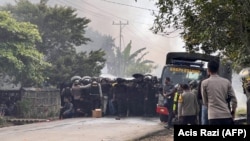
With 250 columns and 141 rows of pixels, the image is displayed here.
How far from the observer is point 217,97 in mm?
7008

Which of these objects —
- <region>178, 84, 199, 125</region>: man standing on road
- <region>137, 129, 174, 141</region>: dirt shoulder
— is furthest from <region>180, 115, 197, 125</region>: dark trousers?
<region>137, 129, 174, 141</region>: dirt shoulder

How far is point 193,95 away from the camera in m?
11.6

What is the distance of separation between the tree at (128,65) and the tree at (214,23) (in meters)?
38.0

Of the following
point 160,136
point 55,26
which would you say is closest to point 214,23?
point 160,136

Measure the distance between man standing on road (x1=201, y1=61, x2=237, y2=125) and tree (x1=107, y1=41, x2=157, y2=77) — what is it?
136 feet

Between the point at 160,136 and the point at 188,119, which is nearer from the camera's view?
the point at 188,119

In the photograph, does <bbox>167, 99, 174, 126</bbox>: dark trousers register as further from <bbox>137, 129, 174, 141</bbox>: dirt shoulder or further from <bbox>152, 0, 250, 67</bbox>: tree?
<bbox>152, 0, 250, 67</bbox>: tree

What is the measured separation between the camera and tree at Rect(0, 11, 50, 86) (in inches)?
870

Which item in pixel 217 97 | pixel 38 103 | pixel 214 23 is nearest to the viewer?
pixel 217 97

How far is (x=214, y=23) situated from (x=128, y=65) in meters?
44.0

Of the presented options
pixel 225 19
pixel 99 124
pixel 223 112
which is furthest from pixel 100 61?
pixel 223 112

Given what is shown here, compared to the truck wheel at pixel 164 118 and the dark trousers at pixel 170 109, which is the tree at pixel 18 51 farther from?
the dark trousers at pixel 170 109

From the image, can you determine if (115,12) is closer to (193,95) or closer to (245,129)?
(193,95)

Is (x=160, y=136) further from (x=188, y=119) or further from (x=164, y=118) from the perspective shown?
(x=164, y=118)
